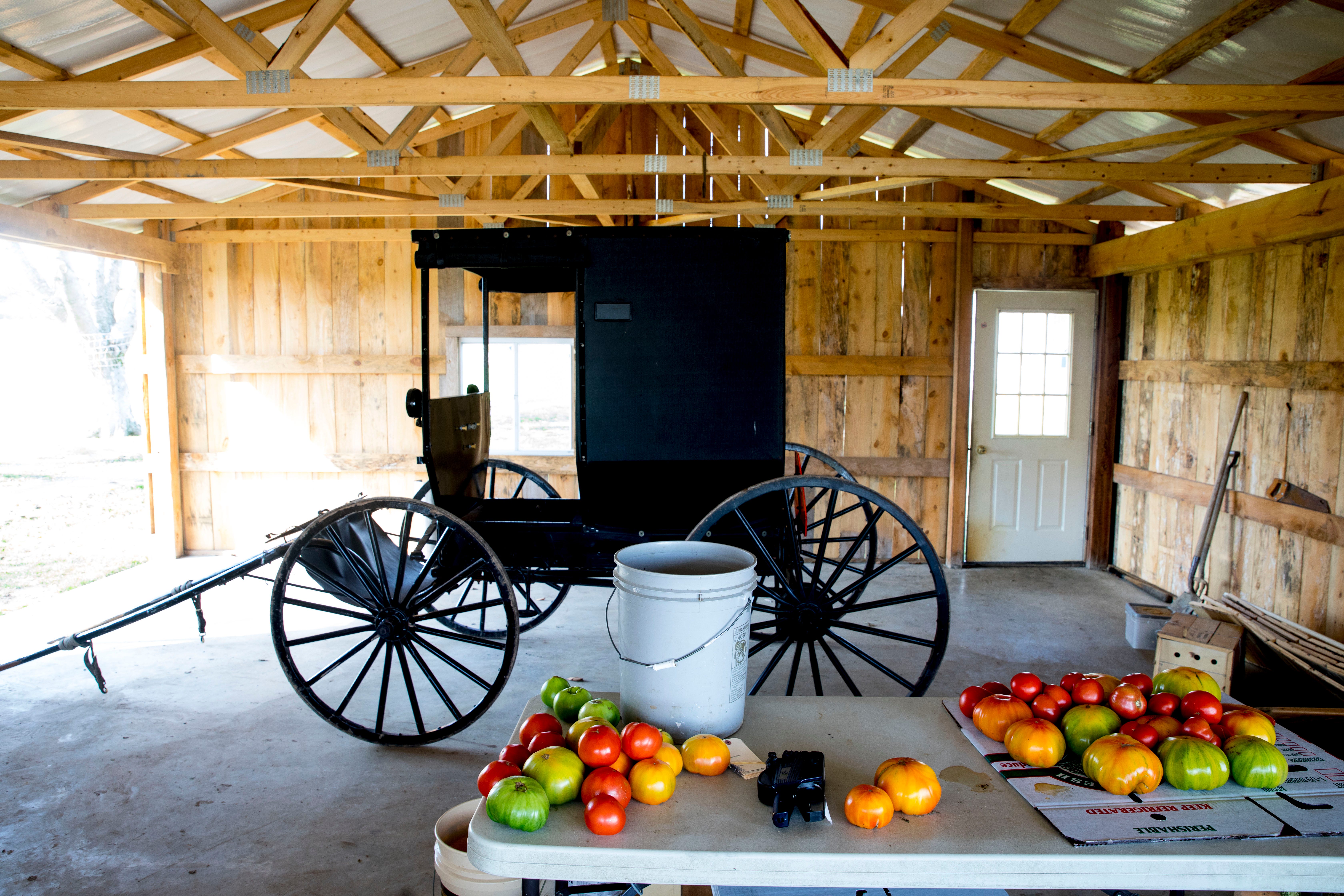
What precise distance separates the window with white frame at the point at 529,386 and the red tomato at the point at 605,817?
18.2 ft

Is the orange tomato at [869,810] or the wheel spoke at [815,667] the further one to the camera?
the wheel spoke at [815,667]

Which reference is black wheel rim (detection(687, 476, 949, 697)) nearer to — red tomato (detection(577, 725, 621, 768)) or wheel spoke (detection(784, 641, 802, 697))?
wheel spoke (detection(784, 641, 802, 697))

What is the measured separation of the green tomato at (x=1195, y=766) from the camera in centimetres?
160

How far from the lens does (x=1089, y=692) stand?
6.18ft

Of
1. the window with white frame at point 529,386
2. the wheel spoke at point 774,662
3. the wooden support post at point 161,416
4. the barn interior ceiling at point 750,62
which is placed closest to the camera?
the wheel spoke at point 774,662

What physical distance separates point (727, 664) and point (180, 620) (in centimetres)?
466

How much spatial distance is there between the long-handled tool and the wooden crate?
0.95 meters

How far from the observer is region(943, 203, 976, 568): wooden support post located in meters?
6.61

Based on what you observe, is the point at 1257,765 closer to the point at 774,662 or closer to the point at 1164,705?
the point at 1164,705

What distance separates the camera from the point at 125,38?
4066 millimetres

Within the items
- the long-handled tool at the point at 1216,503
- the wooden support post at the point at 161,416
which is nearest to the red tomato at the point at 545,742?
the long-handled tool at the point at 1216,503

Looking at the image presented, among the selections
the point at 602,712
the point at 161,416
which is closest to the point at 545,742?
the point at 602,712

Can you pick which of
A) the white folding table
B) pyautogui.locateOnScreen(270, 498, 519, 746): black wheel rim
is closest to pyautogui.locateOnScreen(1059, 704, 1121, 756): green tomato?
the white folding table

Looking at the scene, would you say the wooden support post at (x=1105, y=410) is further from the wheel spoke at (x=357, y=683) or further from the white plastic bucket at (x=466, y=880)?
the white plastic bucket at (x=466, y=880)
